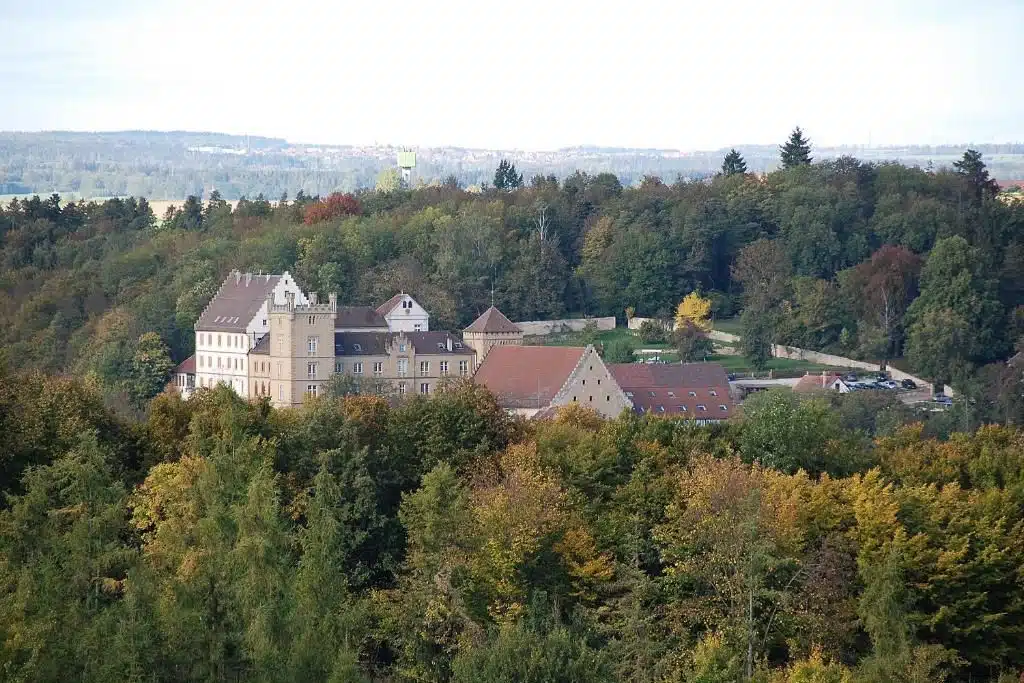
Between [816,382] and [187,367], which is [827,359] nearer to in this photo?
[816,382]

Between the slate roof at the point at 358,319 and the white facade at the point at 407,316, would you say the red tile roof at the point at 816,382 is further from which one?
the slate roof at the point at 358,319

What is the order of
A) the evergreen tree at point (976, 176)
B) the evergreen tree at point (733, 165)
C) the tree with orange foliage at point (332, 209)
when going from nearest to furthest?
1. the tree with orange foliage at point (332, 209)
2. the evergreen tree at point (976, 176)
3. the evergreen tree at point (733, 165)

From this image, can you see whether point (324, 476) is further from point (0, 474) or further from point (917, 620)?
point (917, 620)

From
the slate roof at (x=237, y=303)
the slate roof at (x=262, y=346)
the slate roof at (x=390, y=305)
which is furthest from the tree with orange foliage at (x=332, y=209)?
the slate roof at (x=262, y=346)

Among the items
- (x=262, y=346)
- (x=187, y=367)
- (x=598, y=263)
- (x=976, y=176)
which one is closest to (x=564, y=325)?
(x=598, y=263)

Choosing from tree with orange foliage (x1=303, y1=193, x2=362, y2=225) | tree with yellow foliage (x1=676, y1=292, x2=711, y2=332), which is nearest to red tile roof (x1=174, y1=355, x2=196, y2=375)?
tree with yellow foliage (x1=676, y1=292, x2=711, y2=332)

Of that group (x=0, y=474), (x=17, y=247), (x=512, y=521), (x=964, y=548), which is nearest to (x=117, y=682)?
(x=512, y=521)

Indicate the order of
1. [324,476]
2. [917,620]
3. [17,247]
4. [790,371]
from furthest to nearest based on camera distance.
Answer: [17,247]
[790,371]
[324,476]
[917,620]
